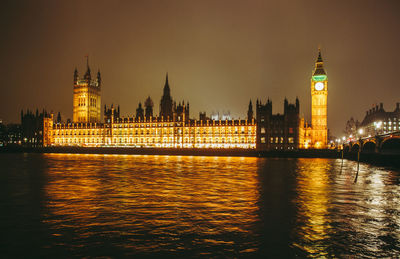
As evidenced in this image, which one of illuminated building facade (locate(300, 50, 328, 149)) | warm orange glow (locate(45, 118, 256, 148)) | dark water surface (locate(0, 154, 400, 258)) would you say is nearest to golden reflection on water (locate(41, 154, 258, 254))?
dark water surface (locate(0, 154, 400, 258))

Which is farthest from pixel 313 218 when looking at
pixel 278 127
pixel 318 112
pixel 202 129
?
pixel 318 112

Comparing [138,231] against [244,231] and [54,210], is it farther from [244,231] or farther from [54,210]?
[54,210]

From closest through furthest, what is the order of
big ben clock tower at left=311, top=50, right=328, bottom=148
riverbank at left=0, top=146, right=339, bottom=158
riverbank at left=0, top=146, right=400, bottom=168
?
riverbank at left=0, top=146, right=400, bottom=168, riverbank at left=0, top=146, right=339, bottom=158, big ben clock tower at left=311, top=50, right=328, bottom=148

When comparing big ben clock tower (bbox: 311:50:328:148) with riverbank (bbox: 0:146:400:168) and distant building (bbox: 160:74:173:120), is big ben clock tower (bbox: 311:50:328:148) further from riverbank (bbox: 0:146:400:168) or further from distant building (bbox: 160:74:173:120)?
distant building (bbox: 160:74:173:120)

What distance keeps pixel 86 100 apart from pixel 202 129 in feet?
248

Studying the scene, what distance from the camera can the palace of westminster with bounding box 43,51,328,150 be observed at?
111062mm

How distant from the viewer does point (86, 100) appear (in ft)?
554

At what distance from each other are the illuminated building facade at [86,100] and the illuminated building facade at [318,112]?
107m

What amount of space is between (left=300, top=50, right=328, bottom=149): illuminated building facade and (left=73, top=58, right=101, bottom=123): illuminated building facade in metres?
107

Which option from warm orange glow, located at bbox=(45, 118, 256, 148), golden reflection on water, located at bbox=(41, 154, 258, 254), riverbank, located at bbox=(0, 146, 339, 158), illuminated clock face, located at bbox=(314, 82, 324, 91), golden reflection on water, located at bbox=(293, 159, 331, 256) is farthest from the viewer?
illuminated clock face, located at bbox=(314, 82, 324, 91)

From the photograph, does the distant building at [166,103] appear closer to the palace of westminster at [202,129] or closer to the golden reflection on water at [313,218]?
the palace of westminster at [202,129]

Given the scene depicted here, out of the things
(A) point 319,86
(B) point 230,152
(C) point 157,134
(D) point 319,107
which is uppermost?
(A) point 319,86

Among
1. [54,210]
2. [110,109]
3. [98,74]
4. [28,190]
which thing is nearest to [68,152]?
[110,109]

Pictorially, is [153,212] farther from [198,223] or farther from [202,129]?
[202,129]
